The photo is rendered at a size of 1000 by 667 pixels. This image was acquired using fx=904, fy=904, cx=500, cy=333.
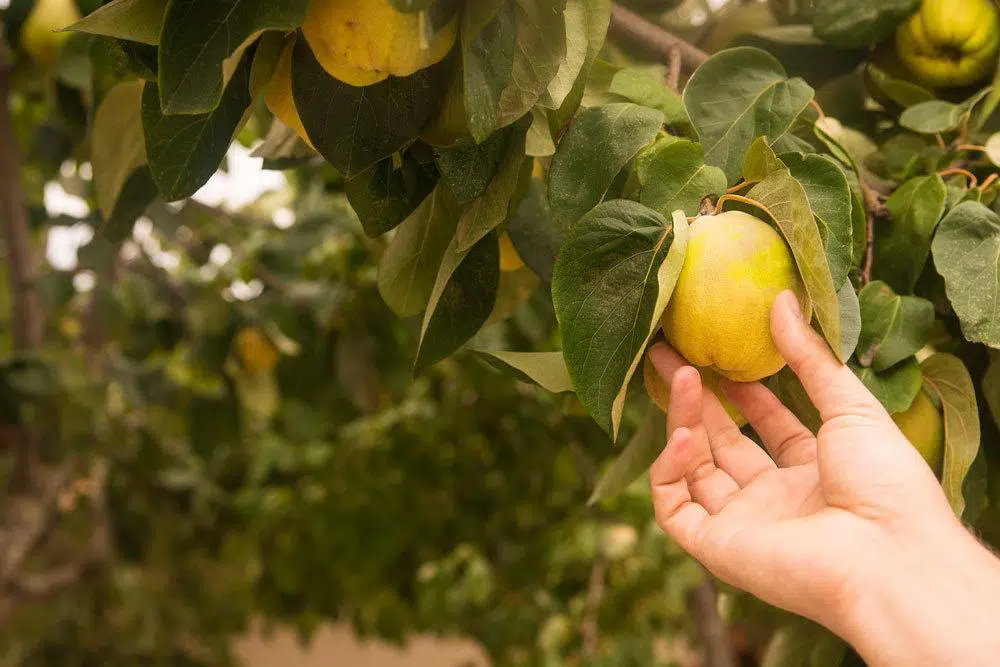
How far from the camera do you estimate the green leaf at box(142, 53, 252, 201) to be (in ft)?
1.52

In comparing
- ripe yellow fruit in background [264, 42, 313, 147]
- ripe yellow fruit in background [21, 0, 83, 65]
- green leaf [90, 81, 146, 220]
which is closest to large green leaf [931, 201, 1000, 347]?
ripe yellow fruit in background [264, 42, 313, 147]

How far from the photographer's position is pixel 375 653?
11.1 feet

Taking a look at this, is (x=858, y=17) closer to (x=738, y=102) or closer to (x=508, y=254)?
(x=738, y=102)

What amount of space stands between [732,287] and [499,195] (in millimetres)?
128

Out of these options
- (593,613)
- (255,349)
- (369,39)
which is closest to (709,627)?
(593,613)

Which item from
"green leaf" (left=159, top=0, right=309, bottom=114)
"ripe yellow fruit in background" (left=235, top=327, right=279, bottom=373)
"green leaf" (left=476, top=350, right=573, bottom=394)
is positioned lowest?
"ripe yellow fruit in background" (left=235, top=327, right=279, bottom=373)

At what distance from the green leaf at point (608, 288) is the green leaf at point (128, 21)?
22cm

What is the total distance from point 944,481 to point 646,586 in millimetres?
1190

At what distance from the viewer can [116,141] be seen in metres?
0.61

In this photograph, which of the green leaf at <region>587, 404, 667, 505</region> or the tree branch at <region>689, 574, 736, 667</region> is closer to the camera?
the green leaf at <region>587, 404, 667, 505</region>

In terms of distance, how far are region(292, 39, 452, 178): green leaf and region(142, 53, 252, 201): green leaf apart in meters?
0.03

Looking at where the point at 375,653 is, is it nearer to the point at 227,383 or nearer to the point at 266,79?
the point at 227,383

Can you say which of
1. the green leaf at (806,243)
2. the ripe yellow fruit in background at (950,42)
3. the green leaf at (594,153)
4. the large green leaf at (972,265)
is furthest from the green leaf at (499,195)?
the ripe yellow fruit in background at (950,42)

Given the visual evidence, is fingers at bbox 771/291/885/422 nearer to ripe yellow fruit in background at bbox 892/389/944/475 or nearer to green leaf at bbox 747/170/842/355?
green leaf at bbox 747/170/842/355
